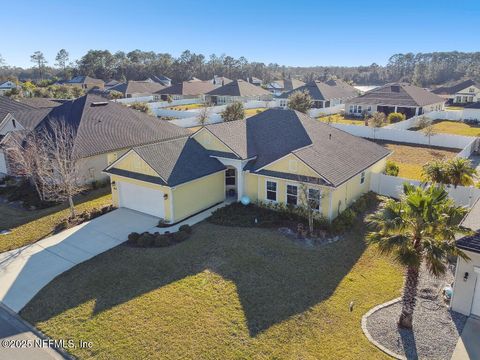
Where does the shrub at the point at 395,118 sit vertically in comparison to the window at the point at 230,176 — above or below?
above

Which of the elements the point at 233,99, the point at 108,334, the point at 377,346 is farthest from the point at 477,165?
the point at 233,99

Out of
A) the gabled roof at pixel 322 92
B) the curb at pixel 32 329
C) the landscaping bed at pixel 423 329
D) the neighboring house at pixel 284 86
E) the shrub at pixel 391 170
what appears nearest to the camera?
the landscaping bed at pixel 423 329

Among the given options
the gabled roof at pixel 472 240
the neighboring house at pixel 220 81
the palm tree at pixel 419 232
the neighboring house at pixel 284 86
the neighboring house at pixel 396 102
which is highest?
the neighboring house at pixel 220 81

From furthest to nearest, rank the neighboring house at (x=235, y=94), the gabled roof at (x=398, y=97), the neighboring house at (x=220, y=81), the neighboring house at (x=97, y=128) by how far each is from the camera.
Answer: the neighboring house at (x=220, y=81) → the neighboring house at (x=235, y=94) → the gabled roof at (x=398, y=97) → the neighboring house at (x=97, y=128)

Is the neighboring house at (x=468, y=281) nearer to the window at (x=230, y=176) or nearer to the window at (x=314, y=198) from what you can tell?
the window at (x=314, y=198)

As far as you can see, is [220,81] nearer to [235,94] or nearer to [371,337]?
[235,94]

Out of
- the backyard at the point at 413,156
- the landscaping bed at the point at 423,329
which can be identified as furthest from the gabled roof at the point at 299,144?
the landscaping bed at the point at 423,329

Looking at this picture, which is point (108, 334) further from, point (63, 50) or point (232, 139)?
point (63, 50)

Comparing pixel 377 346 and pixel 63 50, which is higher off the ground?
pixel 63 50
